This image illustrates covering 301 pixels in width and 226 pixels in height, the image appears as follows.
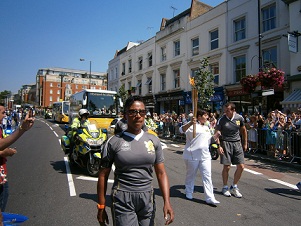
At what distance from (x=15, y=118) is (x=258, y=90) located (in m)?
29.5

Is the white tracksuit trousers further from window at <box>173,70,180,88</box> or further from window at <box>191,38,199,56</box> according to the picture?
window at <box>173,70,180,88</box>

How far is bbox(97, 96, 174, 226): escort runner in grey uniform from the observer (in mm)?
2316

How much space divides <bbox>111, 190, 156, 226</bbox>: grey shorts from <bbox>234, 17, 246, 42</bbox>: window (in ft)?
62.5

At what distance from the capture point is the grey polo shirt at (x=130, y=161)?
7.73 ft

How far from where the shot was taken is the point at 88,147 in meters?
6.74

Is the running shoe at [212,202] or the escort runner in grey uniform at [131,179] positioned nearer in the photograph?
the escort runner in grey uniform at [131,179]

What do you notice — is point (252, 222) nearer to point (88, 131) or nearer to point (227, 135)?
point (227, 135)

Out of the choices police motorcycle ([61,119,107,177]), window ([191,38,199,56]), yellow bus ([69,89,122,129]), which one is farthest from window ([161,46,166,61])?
police motorcycle ([61,119,107,177])

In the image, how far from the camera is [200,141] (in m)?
5.16

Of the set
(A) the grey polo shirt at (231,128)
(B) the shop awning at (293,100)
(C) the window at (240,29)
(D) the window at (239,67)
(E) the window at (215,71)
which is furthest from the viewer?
(E) the window at (215,71)

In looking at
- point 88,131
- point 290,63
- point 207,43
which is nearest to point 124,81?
point 207,43

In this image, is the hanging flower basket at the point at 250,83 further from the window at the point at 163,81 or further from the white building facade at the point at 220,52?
the window at the point at 163,81

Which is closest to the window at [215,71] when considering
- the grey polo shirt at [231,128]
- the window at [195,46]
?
the window at [195,46]

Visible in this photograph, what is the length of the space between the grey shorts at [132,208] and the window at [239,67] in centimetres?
1811
